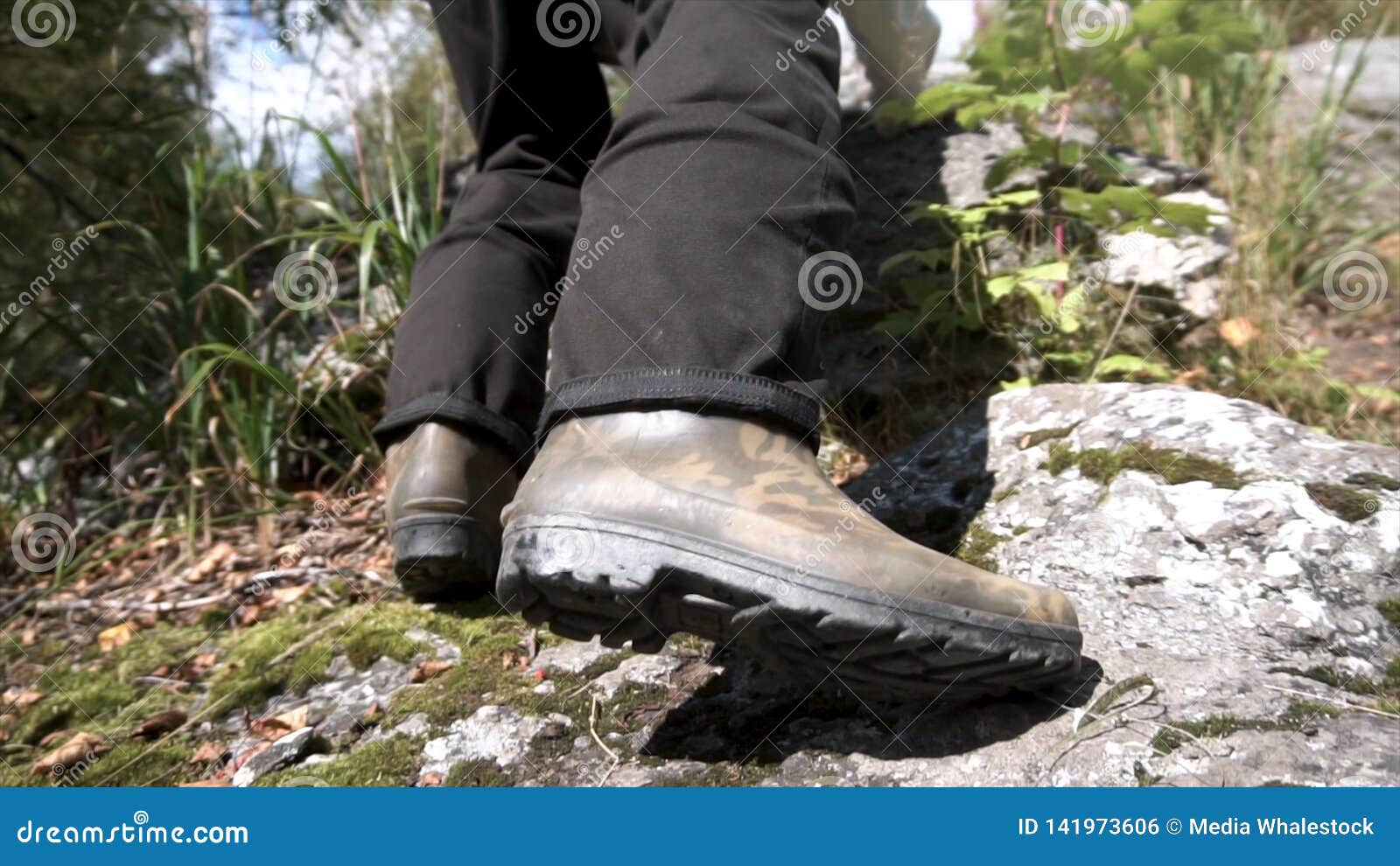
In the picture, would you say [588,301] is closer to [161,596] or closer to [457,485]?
[457,485]

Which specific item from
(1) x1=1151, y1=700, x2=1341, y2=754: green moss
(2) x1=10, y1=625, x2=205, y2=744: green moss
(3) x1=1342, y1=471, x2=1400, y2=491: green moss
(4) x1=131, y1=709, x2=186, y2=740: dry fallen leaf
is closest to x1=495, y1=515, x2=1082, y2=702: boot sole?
(1) x1=1151, y1=700, x2=1341, y2=754: green moss

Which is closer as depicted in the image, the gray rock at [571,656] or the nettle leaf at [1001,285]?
the gray rock at [571,656]

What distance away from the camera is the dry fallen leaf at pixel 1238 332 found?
8.07 ft

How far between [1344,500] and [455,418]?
131 centimetres

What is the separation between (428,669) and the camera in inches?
61.5

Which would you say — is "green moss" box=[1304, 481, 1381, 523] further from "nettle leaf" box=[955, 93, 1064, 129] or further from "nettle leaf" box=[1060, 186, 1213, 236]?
"nettle leaf" box=[955, 93, 1064, 129]

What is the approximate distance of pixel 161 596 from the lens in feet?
7.23

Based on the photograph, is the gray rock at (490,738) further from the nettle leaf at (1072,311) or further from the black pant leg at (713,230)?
the nettle leaf at (1072,311)

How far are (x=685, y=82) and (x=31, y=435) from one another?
2.58 metres

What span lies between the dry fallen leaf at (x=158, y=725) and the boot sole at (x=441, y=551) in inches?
15.8

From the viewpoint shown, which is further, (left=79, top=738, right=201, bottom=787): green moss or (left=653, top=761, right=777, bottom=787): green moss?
(left=79, top=738, right=201, bottom=787): green moss

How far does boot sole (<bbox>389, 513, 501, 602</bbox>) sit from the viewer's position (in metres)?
1.58

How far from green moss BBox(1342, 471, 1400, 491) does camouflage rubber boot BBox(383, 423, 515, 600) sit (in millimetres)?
1271

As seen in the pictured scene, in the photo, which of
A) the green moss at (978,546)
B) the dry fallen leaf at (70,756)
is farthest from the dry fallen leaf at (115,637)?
the green moss at (978,546)
